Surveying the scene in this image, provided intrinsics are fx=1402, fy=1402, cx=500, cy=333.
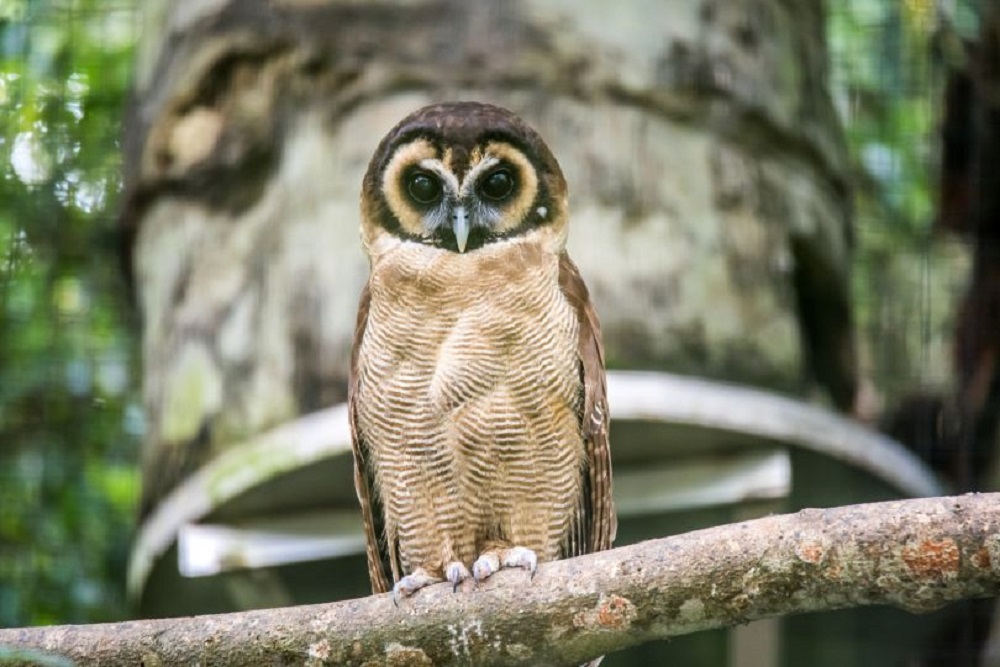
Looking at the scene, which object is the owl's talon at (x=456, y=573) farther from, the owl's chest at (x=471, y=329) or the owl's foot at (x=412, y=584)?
the owl's chest at (x=471, y=329)

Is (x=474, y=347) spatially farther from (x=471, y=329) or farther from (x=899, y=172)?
(x=899, y=172)

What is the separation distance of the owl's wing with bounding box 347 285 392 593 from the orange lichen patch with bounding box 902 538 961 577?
4.42 feet

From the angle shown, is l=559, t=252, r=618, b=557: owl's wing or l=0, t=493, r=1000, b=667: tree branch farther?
l=559, t=252, r=618, b=557: owl's wing

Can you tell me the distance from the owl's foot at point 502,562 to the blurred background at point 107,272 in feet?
7.97

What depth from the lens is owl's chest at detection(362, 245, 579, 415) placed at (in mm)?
2688

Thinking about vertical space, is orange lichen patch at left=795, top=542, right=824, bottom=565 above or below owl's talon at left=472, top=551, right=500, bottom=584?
above

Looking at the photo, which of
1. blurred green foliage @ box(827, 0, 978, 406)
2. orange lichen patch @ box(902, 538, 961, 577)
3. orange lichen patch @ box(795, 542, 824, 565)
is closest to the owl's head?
orange lichen patch @ box(795, 542, 824, 565)

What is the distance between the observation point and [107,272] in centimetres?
520

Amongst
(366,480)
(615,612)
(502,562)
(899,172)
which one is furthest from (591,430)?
(899,172)

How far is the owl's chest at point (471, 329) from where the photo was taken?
2688mm

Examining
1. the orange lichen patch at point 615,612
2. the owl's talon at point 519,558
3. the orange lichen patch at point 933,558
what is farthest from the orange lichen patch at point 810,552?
the owl's talon at point 519,558

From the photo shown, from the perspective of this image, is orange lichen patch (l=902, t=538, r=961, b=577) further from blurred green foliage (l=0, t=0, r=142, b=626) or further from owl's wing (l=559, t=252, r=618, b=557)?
blurred green foliage (l=0, t=0, r=142, b=626)

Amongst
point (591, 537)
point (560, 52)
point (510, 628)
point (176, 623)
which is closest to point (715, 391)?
point (591, 537)

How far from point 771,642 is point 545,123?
73.6 inches
